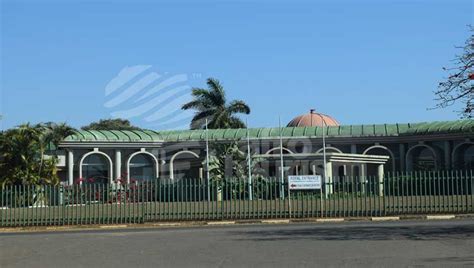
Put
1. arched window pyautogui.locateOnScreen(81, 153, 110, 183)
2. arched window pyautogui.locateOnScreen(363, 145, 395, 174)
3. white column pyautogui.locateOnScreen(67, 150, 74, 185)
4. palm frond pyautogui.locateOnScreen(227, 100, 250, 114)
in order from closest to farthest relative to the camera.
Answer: white column pyautogui.locateOnScreen(67, 150, 74, 185) < arched window pyautogui.locateOnScreen(81, 153, 110, 183) < arched window pyautogui.locateOnScreen(363, 145, 395, 174) < palm frond pyautogui.locateOnScreen(227, 100, 250, 114)

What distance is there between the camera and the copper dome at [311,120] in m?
57.7

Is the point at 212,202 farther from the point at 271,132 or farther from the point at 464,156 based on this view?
the point at 464,156

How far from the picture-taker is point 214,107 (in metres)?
51.6

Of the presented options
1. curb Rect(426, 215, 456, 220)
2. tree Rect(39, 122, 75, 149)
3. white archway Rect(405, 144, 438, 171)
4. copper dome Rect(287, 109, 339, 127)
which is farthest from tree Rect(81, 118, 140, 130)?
curb Rect(426, 215, 456, 220)

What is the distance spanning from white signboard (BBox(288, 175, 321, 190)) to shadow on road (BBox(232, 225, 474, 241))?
5779 millimetres

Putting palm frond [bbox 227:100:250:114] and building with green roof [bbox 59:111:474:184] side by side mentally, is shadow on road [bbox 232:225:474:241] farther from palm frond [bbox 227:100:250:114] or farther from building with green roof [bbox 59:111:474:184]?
palm frond [bbox 227:100:250:114]

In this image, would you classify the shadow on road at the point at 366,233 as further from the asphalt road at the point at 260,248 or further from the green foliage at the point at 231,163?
the green foliage at the point at 231,163

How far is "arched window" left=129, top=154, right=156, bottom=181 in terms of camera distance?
47.1m

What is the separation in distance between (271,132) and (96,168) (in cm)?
1344

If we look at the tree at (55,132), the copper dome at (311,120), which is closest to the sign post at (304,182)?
the tree at (55,132)

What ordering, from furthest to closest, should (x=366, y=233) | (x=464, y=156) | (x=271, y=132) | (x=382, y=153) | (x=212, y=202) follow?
(x=271, y=132), (x=382, y=153), (x=464, y=156), (x=212, y=202), (x=366, y=233)

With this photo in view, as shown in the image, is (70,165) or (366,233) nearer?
(366,233)

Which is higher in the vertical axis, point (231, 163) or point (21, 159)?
point (21, 159)

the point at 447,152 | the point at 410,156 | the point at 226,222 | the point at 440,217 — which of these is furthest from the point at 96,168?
the point at 440,217
